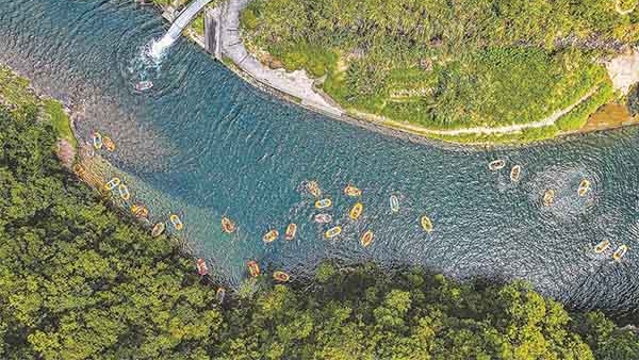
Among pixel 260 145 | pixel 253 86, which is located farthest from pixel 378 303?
pixel 253 86

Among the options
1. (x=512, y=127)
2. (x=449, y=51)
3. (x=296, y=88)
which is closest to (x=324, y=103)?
(x=296, y=88)

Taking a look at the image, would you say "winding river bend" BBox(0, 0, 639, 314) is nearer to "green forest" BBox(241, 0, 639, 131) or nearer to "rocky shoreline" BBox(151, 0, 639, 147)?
"rocky shoreline" BBox(151, 0, 639, 147)

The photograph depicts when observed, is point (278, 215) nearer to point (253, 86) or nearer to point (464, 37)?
point (253, 86)

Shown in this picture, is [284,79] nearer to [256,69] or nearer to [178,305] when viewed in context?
[256,69]

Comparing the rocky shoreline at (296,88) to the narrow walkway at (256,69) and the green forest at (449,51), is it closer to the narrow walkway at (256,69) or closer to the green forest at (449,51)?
the narrow walkway at (256,69)

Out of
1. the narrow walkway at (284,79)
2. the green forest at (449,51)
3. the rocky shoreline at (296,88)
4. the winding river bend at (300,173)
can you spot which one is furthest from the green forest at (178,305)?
the green forest at (449,51)

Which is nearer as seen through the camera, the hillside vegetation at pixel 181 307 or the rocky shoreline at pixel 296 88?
the hillside vegetation at pixel 181 307
